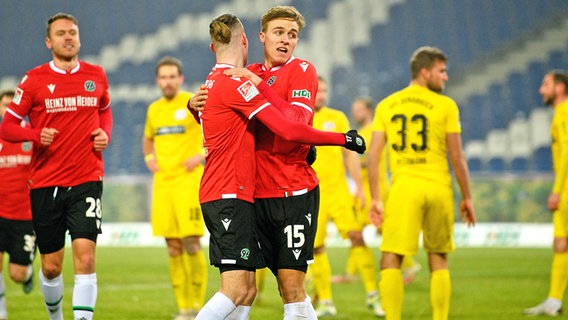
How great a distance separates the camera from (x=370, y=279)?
9.43m

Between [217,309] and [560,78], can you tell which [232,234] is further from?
[560,78]

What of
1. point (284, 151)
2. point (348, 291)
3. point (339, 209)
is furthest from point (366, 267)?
point (284, 151)

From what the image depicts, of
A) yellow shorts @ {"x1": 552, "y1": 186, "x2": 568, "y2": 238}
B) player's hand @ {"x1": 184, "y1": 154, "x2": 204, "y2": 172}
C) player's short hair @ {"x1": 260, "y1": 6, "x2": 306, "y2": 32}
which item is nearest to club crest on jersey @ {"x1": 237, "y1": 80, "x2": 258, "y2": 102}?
player's short hair @ {"x1": 260, "y1": 6, "x2": 306, "y2": 32}

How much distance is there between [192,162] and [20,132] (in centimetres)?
249

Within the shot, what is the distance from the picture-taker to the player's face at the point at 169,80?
8992 mm

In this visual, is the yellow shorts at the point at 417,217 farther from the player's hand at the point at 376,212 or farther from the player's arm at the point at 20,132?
the player's arm at the point at 20,132

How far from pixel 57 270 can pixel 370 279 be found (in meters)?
3.79

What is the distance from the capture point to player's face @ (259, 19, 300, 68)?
531 centimetres

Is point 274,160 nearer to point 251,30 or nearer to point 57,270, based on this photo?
point 57,270

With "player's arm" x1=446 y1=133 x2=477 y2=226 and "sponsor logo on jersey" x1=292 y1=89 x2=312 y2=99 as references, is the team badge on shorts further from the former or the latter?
"player's arm" x1=446 y1=133 x2=477 y2=226

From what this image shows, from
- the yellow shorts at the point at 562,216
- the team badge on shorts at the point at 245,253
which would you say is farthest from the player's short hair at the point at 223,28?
the yellow shorts at the point at 562,216

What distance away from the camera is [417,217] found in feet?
23.1

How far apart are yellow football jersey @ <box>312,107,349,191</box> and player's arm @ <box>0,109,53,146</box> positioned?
3764 mm

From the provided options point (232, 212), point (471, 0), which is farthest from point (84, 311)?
point (471, 0)
